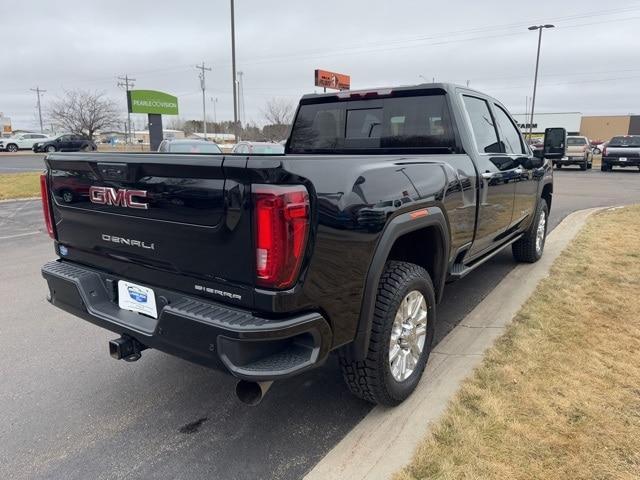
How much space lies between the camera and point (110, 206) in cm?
258

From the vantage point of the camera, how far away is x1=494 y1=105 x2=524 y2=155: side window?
4734 millimetres

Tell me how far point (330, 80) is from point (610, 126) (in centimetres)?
7259

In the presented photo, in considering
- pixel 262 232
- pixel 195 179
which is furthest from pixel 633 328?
pixel 195 179

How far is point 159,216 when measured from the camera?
7.72ft

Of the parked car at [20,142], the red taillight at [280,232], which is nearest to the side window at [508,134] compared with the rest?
the red taillight at [280,232]

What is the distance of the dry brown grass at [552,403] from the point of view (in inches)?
92.0

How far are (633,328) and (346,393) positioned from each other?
2423mm

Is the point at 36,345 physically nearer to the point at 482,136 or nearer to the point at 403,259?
the point at 403,259

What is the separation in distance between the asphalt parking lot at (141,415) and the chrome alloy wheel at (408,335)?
36 centimetres

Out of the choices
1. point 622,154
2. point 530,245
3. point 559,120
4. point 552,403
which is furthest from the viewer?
point 559,120

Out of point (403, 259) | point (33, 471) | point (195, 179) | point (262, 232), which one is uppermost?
point (195, 179)

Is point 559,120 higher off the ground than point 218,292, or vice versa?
point 559,120

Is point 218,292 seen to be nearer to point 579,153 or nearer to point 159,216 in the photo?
point 159,216

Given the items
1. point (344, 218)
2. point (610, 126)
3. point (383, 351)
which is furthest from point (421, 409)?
point (610, 126)
